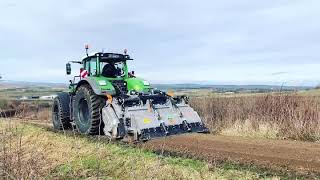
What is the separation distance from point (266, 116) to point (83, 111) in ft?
17.3

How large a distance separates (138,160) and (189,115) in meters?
4.72

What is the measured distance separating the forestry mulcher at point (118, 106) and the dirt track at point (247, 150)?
2.04ft

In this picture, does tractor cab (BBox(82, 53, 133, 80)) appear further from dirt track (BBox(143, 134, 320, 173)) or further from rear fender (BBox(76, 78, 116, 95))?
dirt track (BBox(143, 134, 320, 173))

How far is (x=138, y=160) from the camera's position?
7863mm

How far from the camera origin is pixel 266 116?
13.0 m

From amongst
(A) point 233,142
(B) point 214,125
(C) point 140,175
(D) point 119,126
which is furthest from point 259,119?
(C) point 140,175

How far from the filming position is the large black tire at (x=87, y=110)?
12508 mm

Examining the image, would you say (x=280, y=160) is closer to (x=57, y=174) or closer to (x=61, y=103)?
(x=57, y=174)

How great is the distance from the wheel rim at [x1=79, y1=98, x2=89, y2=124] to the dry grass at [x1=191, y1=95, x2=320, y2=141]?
3.65 meters


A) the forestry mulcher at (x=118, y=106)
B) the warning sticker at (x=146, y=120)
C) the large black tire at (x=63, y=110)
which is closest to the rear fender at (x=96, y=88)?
the forestry mulcher at (x=118, y=106)

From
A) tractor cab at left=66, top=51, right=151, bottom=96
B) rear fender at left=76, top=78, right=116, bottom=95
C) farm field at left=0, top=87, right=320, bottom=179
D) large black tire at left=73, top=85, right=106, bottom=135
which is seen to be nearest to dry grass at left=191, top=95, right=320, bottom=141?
farm field at left=0, top=87, right=320, bottom=179

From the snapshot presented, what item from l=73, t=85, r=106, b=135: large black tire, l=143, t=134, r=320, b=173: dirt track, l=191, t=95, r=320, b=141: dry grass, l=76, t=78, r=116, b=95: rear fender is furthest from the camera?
l=73, t=85, r=106, b=135: large black tire

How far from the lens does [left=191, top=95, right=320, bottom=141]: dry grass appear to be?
1156 centimetres

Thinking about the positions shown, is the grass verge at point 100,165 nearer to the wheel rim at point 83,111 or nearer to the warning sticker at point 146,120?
the warning sticker at point 146,120
